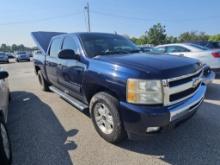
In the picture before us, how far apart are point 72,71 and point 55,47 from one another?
5.69ft

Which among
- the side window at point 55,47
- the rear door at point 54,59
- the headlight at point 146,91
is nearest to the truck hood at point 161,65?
the headlight at point 146,91

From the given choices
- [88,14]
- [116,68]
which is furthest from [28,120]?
[88,14]

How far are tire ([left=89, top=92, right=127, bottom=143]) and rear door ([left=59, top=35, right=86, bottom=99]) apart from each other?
0.65 m

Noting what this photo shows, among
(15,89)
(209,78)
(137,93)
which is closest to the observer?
(137,93)

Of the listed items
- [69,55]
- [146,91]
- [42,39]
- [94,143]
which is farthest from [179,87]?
[42,39]

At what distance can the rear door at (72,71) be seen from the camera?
385cm

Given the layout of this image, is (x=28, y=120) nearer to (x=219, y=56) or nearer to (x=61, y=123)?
(x=61, y=123)

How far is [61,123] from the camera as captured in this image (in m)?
4.30

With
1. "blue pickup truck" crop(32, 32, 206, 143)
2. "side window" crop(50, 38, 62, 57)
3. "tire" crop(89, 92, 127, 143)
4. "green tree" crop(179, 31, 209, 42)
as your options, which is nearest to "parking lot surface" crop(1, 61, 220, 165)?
"tire" crop(89, 92, 127, 143)

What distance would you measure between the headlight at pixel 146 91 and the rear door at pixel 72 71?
1285mm

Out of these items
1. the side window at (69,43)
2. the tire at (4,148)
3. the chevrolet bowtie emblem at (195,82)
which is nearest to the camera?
the tire at (4,148)

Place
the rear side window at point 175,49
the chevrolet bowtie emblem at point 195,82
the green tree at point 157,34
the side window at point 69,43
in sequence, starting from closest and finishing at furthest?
the chevrolet bowtie emblem at point 195,82 < the side window at point 69,43 < the rear side window at point 175,49 < the green tree at point 157,34

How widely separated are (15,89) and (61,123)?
461cm

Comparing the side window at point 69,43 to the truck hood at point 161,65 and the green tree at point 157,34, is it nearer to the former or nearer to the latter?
the truck hood at point 161,65
